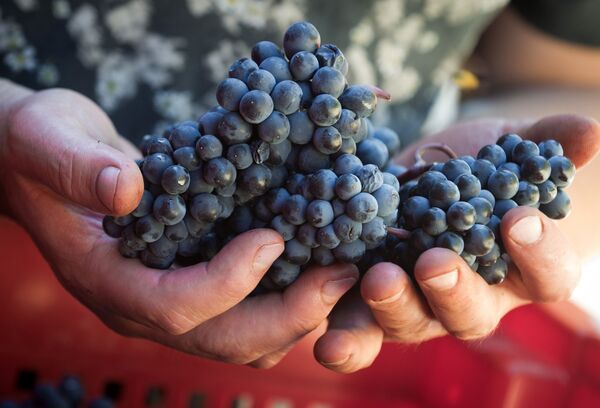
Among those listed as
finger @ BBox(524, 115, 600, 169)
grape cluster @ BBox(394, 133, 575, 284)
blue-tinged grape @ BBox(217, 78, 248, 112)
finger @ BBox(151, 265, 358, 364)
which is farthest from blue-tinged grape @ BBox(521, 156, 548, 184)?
blue-tinged grape @ BBox(217, 78, 248, 112)

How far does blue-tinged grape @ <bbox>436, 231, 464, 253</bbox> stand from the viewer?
2.15 feet

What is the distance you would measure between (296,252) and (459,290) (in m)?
0.17

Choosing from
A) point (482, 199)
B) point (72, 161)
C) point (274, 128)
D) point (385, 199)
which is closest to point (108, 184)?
point (72, 161)

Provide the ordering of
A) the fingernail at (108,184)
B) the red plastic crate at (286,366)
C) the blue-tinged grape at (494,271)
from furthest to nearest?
1. the red plastic crate at (286,366)
2. the blue-tinged grape at (494,271)
3. the fingernail at (108,184)

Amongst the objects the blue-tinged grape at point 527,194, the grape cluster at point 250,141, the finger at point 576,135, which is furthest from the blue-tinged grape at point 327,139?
the finger at point 576,135

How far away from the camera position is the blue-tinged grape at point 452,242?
0.66 m

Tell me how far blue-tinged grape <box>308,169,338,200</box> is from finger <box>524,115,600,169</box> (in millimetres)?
327

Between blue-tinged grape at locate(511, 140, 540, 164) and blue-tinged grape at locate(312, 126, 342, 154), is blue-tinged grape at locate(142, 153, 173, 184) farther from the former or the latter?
blue-tinged grape at locate(511, 140, 540, 164)

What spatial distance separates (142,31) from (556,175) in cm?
80

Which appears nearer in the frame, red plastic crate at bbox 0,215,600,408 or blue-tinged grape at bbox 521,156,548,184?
blue-tinged grape at bbox 521,156,548,184

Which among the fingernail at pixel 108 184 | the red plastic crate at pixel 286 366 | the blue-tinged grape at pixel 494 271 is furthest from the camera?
the red plastic crate at pixel 286 366

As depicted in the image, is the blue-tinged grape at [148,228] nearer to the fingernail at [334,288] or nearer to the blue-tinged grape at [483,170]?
the fingernail at [334,288]

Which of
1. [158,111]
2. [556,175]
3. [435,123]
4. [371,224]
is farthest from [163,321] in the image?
[435,123]

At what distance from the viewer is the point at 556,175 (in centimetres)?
71
